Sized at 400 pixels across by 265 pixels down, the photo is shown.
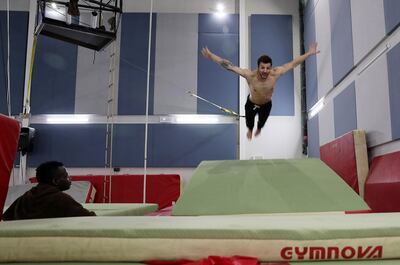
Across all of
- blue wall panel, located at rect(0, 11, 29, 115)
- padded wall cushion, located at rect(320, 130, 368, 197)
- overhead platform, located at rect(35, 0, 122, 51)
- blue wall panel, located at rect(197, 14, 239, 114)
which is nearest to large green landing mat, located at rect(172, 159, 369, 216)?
padded wall cushion, located at rect(320, 130, 368, 197)

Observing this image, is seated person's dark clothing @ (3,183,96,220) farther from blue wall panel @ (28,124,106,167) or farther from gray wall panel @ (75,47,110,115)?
gray wall panel @ (75,47,110,115)

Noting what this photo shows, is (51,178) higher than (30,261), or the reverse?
(51,178)

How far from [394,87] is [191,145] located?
424cm

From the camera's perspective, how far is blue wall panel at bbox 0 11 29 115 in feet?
24.2

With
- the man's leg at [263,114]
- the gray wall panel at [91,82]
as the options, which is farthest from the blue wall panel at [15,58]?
the man's leg at [263,114]

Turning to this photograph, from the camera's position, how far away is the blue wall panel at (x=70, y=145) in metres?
7.22

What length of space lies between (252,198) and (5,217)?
168cm

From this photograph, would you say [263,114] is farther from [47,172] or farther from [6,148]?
[6,148]

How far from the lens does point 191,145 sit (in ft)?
23.7

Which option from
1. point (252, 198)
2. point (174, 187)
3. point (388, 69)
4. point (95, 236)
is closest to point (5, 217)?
point (95, 236)

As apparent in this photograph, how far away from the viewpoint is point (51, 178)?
2334 mm

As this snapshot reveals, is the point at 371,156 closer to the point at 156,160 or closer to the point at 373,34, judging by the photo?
the point at 373,34

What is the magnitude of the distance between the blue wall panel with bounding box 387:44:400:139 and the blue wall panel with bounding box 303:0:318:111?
2773 mm

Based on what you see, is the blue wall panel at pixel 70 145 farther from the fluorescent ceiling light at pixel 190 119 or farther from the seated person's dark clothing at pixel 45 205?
the seated person's dark clothing at pixel 45 205
